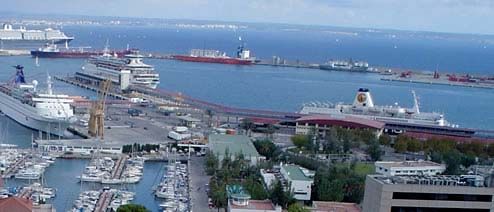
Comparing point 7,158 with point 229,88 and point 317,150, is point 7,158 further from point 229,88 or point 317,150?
point 229,88

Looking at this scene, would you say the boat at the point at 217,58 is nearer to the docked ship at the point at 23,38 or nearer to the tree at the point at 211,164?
the docked ship at the point at 23,38

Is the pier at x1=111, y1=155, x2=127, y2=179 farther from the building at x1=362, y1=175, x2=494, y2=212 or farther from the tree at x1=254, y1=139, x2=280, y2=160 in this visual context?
the building at x1=362, y1=175, x2=494, y2=212

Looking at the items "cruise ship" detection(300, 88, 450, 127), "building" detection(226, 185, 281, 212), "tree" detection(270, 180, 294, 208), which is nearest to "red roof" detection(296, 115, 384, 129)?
"cruise ship" detection(300, 88, 450, 127)

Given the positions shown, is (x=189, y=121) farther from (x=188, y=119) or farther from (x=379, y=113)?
(x=379, y=113)

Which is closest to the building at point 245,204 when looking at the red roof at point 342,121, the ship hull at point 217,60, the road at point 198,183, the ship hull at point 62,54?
the road at point 198,183

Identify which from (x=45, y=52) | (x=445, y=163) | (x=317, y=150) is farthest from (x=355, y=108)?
(x=45, y=52)

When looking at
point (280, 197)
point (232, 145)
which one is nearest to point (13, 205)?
point (280, 197)

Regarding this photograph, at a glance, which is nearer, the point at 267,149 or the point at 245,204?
the point at 245,204
